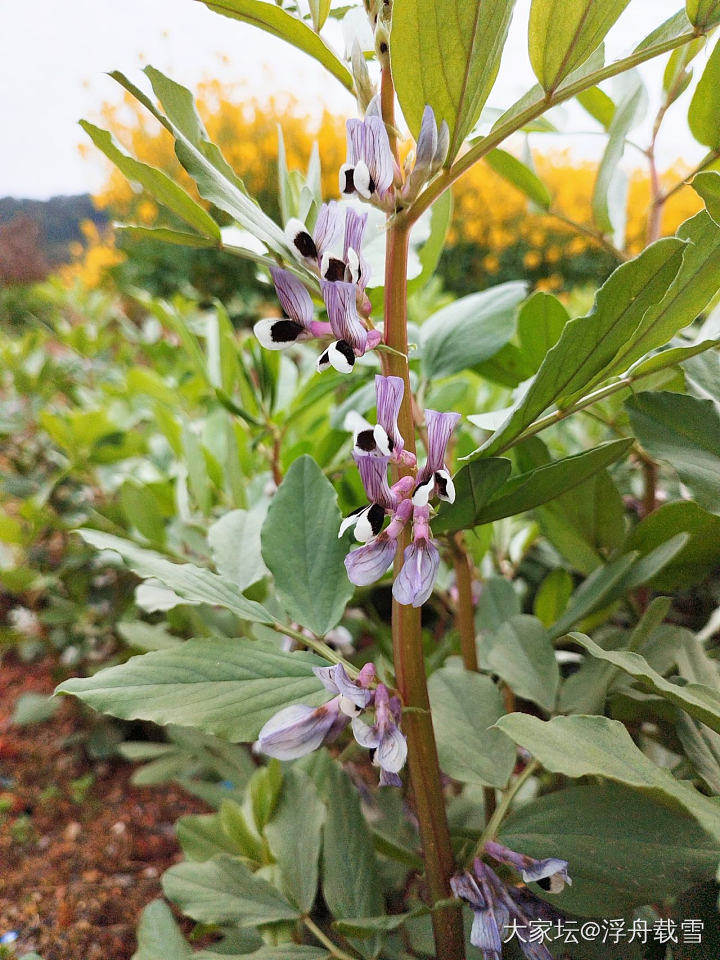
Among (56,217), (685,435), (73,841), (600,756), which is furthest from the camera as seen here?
(56,217)

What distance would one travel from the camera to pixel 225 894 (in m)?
0.46

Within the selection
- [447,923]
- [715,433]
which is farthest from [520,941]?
[715,433]

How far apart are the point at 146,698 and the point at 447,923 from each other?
0.74ft

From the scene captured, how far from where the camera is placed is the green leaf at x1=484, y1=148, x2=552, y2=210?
0.51m

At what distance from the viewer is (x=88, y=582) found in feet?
3.81

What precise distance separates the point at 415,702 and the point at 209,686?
0.38 ft

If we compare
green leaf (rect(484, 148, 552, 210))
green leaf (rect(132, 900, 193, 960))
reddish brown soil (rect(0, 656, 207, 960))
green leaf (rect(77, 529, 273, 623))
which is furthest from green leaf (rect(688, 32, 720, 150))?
reddish brown soil (rect(0, 656, 207, 960))

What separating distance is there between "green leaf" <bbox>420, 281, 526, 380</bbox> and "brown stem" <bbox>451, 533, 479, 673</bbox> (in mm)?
133

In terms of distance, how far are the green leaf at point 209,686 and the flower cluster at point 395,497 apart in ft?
0.29

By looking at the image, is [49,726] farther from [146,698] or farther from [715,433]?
[715,433]

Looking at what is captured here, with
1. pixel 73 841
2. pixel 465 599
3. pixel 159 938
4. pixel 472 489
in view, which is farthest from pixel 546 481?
pixel 73 841

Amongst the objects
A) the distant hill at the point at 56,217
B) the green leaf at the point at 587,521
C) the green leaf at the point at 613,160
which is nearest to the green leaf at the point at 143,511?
the green leaf at the point at 587,521

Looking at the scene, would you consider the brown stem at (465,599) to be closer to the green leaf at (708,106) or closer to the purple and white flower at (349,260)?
the purple and white flower at (349,260)

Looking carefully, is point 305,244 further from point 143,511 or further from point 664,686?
point 143,511
